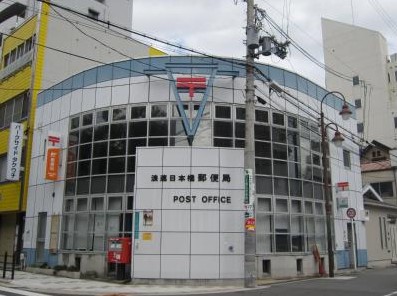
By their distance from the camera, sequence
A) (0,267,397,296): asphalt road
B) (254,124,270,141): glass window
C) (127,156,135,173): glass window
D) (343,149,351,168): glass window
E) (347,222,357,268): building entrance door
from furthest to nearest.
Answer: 1. (343,149,351,168): glass window
2. (347,222,357,268): building entrance door
3. (254,124,270,141): glass window
4. (127,156,135,173): glass window
5. (0,267,397,296): asphalt road

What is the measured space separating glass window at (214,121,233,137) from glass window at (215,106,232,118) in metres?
0.34

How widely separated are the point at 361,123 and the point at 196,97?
47577mm

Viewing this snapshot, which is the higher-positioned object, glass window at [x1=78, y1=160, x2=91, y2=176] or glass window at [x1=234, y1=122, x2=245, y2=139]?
glass window at [x1=234, y1=122, x2=245, y2=139]

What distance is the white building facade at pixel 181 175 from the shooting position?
63.9ft

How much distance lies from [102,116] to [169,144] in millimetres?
4082

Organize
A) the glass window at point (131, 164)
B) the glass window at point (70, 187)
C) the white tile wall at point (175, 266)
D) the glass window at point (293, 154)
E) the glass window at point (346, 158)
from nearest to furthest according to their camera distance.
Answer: the white tile wall at point (175, 266), the glass window at point (131, 164), the glass window at point (293, 154), the glass window at point (70, 187), the glass window at point (346, 158)

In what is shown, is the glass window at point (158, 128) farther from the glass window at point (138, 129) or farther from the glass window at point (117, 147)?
the glass window at point (117, 147)

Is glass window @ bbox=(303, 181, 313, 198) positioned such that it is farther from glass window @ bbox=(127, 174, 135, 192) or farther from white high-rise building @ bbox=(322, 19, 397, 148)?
white high-rise building @ bbox=(322, 19, 397, 148)

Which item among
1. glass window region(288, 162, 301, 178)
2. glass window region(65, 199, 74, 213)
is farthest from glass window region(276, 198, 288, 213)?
glass window region(65, 199, 74, 213)

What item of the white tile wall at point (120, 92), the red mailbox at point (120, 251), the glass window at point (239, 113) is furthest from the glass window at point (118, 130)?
the glass window at point (239, 113)

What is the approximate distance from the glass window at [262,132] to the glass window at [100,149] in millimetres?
7176

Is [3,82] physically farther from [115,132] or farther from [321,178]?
[321,178]

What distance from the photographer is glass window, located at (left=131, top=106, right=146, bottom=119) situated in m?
22.1

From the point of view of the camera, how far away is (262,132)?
22.4 m
